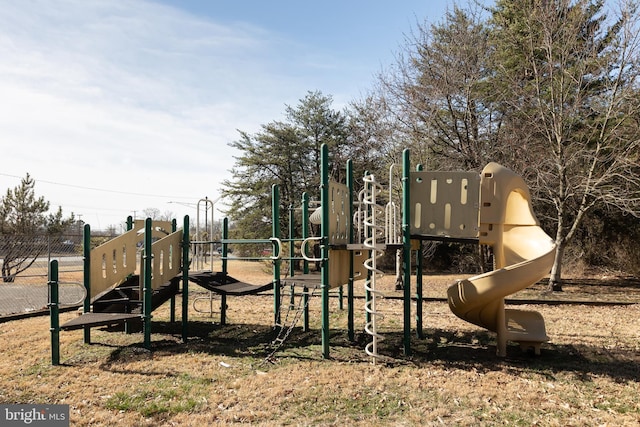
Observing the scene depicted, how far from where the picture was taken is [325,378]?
5227 mm

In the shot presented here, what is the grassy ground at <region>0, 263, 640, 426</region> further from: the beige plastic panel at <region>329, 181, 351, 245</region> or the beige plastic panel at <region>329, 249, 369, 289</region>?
the beige plastic panel at <region>329, 181, 351, 245</region>

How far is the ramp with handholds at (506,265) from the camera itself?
5891mm

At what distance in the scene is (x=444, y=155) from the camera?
1561 centimetres

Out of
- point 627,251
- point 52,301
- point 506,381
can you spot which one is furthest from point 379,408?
point 627,251

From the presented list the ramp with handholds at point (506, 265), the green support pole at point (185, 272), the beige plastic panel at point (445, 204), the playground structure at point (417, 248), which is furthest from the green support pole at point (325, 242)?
the green support pole at point (185, 272)

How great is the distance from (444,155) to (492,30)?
5.71 m

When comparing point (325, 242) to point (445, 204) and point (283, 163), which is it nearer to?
point (445, 204)

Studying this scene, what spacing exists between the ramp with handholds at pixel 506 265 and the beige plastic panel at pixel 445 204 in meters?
0.23

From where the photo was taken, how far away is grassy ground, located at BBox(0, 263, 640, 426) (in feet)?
13.9

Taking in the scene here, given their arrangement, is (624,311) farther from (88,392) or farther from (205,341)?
(88,392)

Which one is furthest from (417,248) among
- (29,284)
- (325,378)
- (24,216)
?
(24,216)

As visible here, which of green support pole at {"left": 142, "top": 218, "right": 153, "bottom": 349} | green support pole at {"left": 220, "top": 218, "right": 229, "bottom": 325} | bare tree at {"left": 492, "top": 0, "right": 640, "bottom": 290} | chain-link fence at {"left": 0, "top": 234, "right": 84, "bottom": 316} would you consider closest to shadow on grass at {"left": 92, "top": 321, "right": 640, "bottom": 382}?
green support pole at {"left": 142, "top": 218, "right": 153, "bottom": 349}
